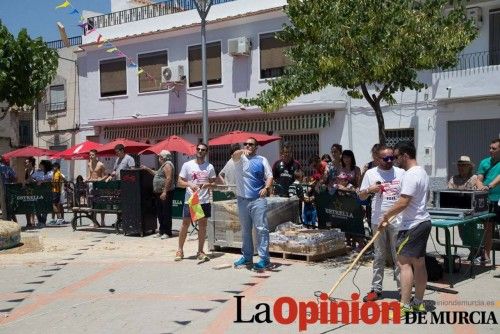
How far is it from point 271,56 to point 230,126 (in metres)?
3.03

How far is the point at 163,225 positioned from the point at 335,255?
4075 mm

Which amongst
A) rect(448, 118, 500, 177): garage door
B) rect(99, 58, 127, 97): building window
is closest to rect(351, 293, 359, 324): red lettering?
rect(448, 118, 500, 177): garage door

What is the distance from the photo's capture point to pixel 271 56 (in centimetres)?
2023

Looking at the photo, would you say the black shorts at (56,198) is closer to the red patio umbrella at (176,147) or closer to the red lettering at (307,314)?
the red patio umbrella at (176,147)

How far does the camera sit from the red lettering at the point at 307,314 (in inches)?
228

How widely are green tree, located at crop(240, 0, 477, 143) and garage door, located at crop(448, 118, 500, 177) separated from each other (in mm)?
8268

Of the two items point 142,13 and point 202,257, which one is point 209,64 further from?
point 202,257

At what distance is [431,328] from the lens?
550 cm

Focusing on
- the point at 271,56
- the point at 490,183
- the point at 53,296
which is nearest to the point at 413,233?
the point at 490,183

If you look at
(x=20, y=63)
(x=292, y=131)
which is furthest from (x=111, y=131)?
(x=20, y=63)

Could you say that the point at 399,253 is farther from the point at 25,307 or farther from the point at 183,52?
the point at 183,52

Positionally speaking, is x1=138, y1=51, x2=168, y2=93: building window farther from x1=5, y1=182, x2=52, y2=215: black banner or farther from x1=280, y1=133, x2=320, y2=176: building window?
x1=5, y1=182, x2=52, y2=215: black banner

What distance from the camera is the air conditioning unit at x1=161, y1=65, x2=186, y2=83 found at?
72.8 ft

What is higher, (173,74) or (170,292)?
(173,74)
